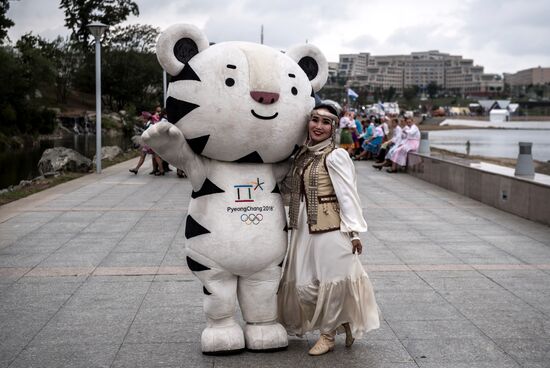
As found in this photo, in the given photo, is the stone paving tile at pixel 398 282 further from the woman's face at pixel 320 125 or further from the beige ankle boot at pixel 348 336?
the woman's face at pixel 320 125

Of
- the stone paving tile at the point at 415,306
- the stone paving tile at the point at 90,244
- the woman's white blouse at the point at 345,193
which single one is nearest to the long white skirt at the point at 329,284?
the woman's white blouse at the point at 345,193

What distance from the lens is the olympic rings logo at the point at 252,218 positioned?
4754 millimetres

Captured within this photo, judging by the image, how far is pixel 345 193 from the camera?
462 cm

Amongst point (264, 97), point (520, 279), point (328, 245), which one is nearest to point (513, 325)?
point (520, 279)

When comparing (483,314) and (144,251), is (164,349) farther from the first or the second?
(144,251)

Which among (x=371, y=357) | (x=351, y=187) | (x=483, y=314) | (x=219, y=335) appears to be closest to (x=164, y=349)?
(x=219, y=335)

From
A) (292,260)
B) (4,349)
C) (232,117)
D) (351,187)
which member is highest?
(232,117)

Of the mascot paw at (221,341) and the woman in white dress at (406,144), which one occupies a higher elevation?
the woman in white dress at (406,144)

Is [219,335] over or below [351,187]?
below

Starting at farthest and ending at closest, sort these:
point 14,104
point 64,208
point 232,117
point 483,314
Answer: point 14,104 < point 64,208 < point 483,314 < point 232,117

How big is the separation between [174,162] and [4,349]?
1.81 metres

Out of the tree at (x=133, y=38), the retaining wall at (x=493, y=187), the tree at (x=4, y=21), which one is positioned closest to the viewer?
Answer: the retaining wall at (x=493, y=187)

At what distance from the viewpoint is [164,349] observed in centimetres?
490

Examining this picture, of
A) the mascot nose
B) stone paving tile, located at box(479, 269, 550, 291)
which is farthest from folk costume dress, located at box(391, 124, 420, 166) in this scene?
the mascot nose
